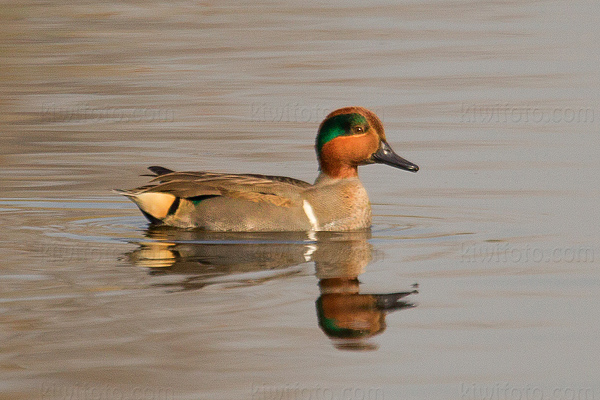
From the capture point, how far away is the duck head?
366 inches

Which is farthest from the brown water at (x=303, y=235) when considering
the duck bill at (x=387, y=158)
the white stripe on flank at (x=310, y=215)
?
the duck bill at (x=387, y=158)

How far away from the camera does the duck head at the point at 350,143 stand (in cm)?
929

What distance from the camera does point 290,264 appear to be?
25.6ft

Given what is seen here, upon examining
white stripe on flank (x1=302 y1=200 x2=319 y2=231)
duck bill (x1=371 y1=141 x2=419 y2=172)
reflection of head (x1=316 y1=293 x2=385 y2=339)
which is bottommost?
reflection of head (x1=316 y1=293 x2=385 y2=339)

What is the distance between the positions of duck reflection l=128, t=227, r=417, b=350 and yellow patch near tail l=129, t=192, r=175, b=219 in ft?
0.47

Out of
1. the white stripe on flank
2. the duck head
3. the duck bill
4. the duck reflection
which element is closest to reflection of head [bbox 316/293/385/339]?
the duck reflection

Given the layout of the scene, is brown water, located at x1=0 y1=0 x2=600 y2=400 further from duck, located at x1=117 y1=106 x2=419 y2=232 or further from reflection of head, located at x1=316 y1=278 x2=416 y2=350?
duck, located at x1=117 y1=106 x2=419 y2=232

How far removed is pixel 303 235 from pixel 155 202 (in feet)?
4.07

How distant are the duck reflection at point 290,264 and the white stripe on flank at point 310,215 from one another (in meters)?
0.10

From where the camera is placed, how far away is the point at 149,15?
2436cm

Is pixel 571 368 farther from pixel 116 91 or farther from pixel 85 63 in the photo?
Result: pixel 85 63

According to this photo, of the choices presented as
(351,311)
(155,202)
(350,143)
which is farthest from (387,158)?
(351,311)

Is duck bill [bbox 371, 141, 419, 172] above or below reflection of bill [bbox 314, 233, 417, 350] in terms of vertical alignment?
above

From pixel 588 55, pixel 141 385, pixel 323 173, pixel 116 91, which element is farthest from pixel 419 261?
pixel 588 55
